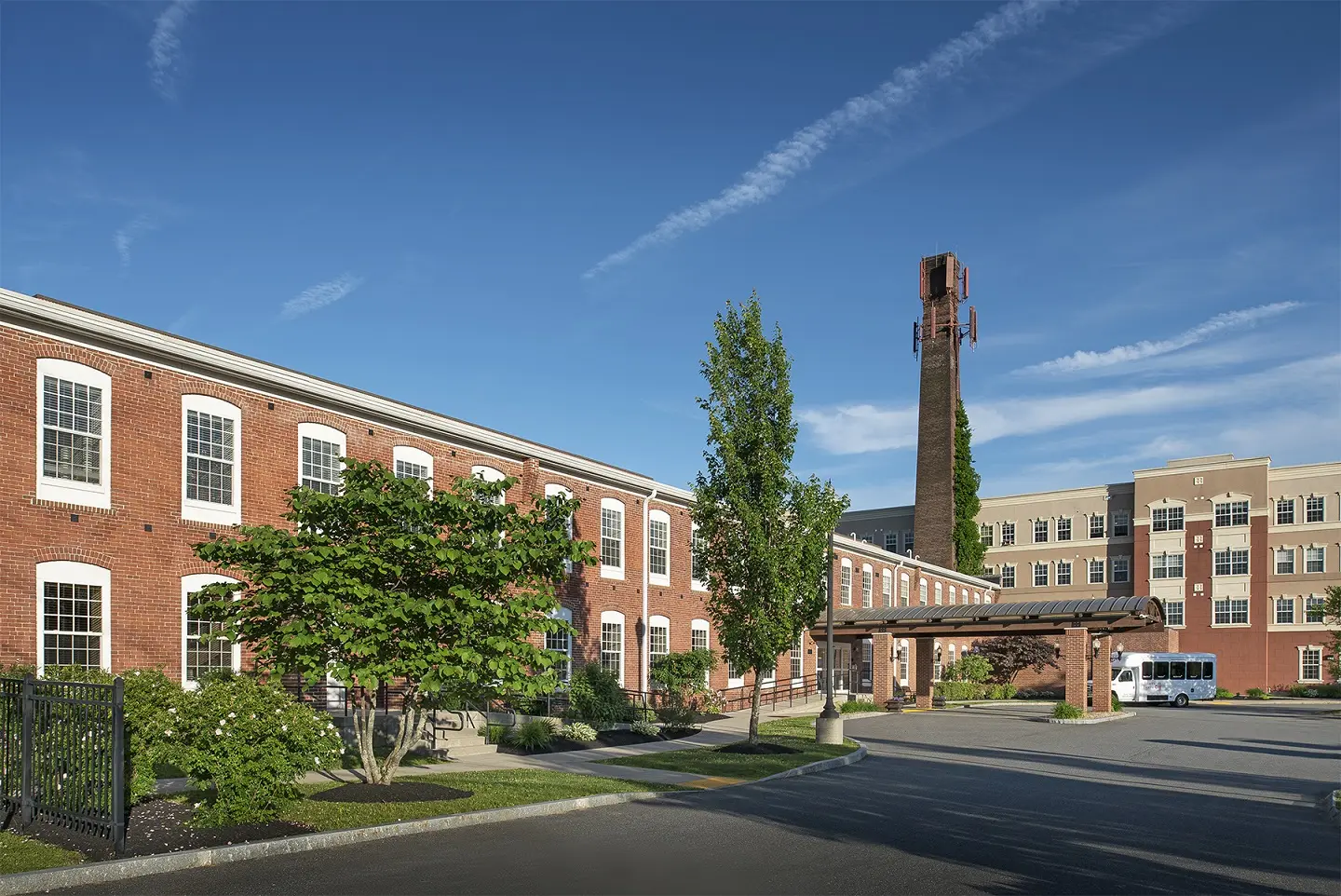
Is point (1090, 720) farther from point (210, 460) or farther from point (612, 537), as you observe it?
point (210, 460)

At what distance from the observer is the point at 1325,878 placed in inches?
464

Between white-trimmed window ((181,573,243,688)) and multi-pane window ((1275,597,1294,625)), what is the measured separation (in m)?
63.6

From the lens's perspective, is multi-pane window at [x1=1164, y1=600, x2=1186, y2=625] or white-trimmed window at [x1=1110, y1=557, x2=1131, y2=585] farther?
white-trimmed window at [x1=1110, y1=557, x2=1131, y2=585]

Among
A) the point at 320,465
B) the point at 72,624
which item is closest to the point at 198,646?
the point at 72,624

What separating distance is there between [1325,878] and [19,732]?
14.6 metres

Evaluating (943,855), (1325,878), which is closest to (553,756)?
(943,855)

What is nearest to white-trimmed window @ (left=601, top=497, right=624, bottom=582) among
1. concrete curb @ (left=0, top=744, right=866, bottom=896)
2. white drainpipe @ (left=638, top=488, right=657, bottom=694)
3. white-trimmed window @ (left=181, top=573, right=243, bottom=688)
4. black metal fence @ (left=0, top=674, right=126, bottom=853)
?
white drainpipe @ (left=638, top=488, right=657, bottom=694)

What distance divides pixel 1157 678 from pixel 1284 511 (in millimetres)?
18090

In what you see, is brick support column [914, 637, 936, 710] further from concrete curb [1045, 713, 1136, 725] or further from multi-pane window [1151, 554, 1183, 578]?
multi-pane window [1151, 554, 1183, 578]

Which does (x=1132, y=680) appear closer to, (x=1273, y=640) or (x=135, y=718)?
(x=1273, y=640)

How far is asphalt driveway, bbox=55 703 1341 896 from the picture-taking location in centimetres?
1118

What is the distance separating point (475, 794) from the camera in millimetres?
16875

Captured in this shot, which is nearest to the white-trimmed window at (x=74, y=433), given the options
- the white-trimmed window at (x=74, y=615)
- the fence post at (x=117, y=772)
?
the white-trimmed window at (x=74, y=615)

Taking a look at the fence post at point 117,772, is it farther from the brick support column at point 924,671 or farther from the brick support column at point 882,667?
the brick support column at point 924,671
